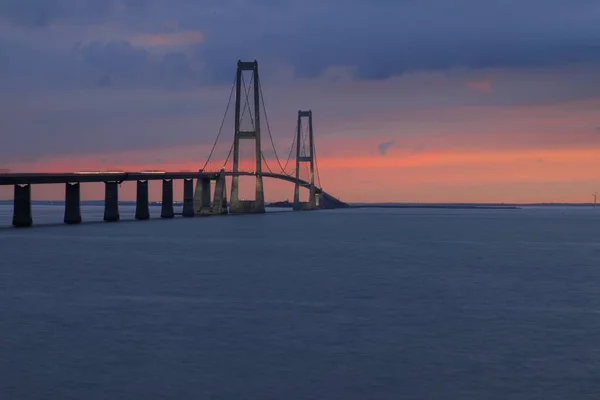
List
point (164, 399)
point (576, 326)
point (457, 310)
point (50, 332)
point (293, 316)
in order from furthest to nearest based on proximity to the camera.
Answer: point (457, 310), point (293, 316), point (576, 326), point (50, 332), point (164, 399)

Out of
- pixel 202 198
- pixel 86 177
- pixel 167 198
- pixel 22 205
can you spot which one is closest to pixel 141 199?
pixel 167 198

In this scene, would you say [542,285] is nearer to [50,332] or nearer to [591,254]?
[50,332]

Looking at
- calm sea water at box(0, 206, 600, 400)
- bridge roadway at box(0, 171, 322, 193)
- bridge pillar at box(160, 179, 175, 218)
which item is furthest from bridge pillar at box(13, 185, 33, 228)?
calm sea water at box(0, 206, 600, 400)

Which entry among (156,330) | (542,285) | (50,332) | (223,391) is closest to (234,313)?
(156,330)

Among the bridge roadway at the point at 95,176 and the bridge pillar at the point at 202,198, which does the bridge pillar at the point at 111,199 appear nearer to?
the bridge roadway at the point at 95,176

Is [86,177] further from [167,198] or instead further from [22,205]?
[167,198]

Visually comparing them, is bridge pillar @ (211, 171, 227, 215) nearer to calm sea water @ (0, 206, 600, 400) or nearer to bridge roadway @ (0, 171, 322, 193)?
bridge roadway @ (0, 171, 322, 193)
